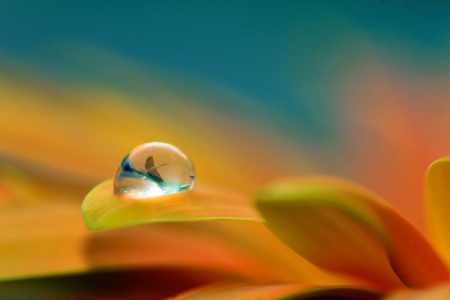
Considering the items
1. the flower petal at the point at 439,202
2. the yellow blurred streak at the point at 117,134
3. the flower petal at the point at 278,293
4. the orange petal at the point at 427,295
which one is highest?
the yellow blurred streak at the point at 117,134

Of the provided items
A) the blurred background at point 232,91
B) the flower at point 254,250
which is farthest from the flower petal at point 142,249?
the blurred background at point 232,91

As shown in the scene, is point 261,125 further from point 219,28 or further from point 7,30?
point 7,30

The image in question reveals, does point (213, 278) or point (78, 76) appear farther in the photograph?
point (78, 76)

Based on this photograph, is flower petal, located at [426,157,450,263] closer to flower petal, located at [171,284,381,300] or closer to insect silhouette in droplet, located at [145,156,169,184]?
flower petal, located at [171,284,381,300]

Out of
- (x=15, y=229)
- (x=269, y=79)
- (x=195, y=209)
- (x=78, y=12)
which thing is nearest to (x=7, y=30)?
(x=78, y=12)

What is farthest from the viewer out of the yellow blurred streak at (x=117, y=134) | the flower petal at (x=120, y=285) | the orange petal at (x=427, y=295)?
the yellow blurred streak at (x=117, y=134)

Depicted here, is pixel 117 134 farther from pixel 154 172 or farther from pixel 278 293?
pixel 278 293

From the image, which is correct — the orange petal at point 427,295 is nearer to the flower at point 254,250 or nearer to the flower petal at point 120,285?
the flower at point 254,250

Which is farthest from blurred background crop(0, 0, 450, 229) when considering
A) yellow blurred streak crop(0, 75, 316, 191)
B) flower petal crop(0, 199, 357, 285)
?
flower petal crop(0, 199, 357, 285)
